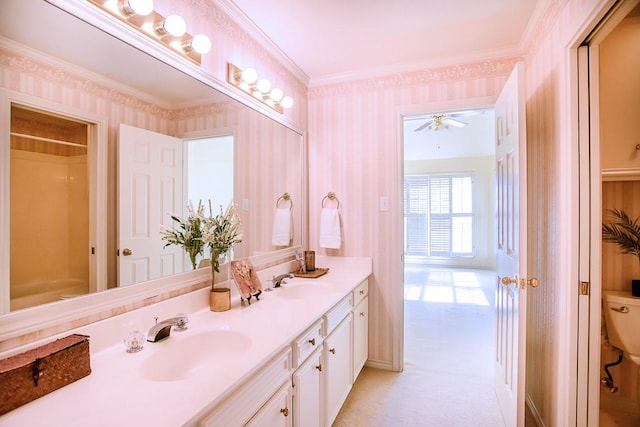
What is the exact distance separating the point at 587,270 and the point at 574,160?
515 mm

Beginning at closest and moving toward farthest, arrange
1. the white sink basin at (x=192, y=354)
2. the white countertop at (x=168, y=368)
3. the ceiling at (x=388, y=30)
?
the white countertop at (x=168, y=368) < the white sink basin at (x=192, y=354) < the ceiling at (x=388, y=30)

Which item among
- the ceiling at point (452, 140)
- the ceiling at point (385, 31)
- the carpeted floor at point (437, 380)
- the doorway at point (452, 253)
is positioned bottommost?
the carpeted floor at point (437, 380)

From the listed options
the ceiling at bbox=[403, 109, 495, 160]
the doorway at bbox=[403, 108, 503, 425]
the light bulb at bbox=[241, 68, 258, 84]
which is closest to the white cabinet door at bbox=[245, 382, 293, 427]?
the doorway at bbox=[403, 108, 503, 425]

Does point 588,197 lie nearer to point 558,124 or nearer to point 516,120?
point 558,124

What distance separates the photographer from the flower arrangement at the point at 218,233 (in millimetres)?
1515

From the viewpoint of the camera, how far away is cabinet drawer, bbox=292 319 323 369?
1.32 metres

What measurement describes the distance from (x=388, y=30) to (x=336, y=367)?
83.6 inches

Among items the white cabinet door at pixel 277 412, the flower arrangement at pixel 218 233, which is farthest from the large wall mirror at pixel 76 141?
the white cabinet door at pixel 277 412

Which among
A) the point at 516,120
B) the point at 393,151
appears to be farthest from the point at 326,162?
the point at 516,120

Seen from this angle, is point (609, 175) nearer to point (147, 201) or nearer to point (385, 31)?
point (385, 31)

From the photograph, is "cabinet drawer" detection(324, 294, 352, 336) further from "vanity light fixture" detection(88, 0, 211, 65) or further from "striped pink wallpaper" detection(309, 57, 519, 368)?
Answer: "vanity light fixture" detection(88, 0, 211, 65)

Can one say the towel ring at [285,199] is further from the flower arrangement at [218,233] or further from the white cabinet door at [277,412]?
the white cabinet door at [277,412]

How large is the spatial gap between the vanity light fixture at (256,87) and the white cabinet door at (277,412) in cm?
164

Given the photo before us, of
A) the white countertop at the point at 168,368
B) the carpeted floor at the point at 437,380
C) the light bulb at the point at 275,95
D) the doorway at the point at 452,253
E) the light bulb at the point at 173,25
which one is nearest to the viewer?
the white countertop at the point at 168,368
